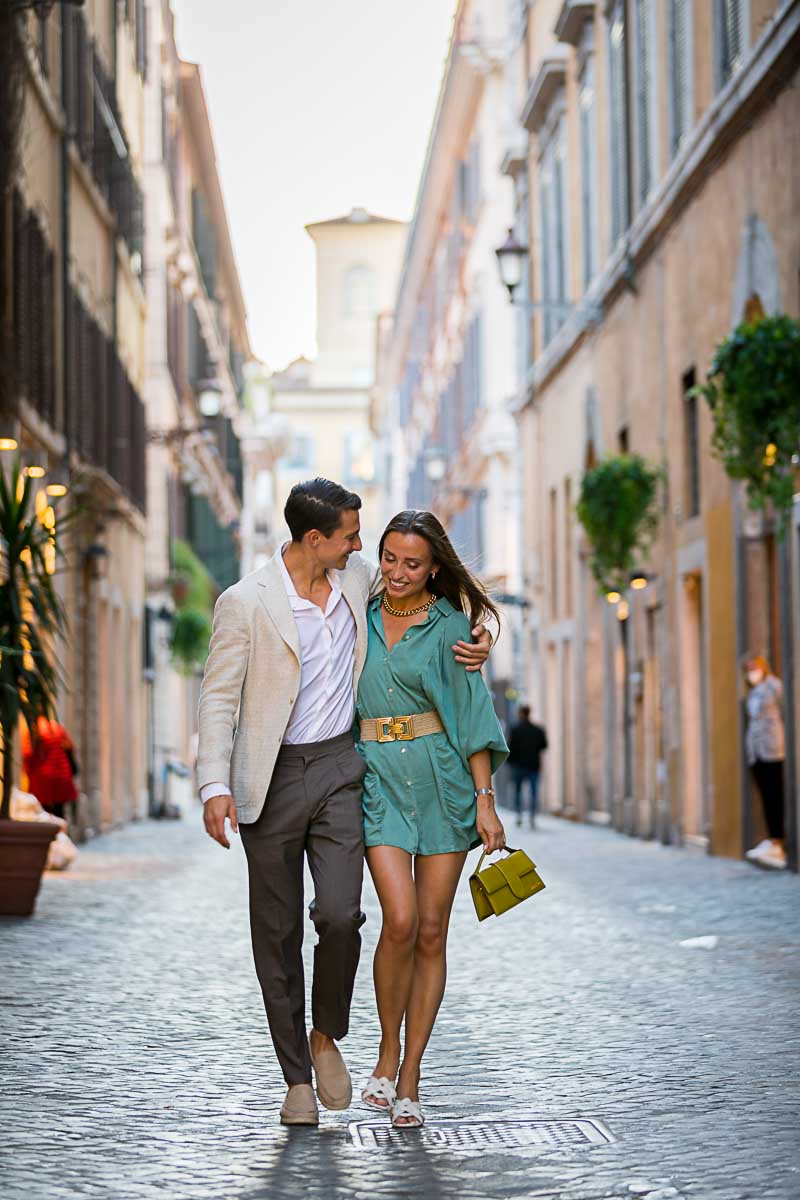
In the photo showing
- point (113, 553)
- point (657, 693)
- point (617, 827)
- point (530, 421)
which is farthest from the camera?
point (530, 421)

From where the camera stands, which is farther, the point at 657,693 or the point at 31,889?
the point at 657,693

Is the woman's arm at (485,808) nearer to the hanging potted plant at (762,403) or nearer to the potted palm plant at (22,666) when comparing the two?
the potted palm plant at (22,666)

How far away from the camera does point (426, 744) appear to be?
6.86 meters

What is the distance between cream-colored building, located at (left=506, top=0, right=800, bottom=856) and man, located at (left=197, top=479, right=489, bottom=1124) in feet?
36.9

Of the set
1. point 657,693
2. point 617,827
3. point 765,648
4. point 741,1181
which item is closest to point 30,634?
point 765,648

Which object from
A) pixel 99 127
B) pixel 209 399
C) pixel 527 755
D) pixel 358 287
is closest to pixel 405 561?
pixel 99 127

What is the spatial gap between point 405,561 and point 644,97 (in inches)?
795

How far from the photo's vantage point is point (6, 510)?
15094 millimetres

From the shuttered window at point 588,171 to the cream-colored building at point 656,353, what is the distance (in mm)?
77

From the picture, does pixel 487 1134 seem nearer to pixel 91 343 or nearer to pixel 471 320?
pixel 91 343

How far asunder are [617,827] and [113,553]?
28.3ft

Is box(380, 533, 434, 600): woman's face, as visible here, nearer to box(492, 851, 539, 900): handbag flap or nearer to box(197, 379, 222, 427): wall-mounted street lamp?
box(492, 851, 539, 900): handbag flap

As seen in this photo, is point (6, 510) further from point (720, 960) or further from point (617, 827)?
point (617, 827)

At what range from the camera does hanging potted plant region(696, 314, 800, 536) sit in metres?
15.0
